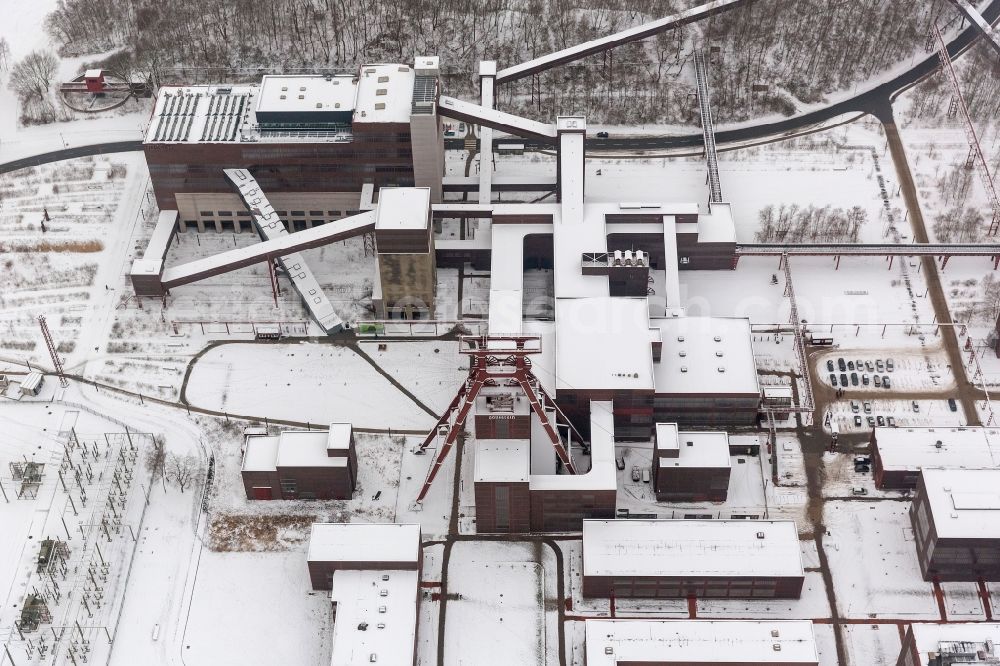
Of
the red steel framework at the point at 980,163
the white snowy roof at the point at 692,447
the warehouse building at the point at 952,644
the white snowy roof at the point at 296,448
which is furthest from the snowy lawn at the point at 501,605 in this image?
the red steel framework at the point at 980,163

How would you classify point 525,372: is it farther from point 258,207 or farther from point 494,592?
point 258,207

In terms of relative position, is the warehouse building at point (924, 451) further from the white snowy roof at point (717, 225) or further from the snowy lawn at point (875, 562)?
the white snowy roof at point (717, 225)

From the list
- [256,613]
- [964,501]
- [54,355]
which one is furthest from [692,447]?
[54,355]

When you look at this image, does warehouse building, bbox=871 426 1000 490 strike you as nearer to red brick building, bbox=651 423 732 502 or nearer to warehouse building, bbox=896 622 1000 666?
red brick building, bbox=651 423 732 502

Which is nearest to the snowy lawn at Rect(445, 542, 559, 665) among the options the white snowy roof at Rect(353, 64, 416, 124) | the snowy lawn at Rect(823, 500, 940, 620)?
the snowy lawn at Rect(823, 500, 940, 620)

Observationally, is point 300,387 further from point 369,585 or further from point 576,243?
point 576,243
